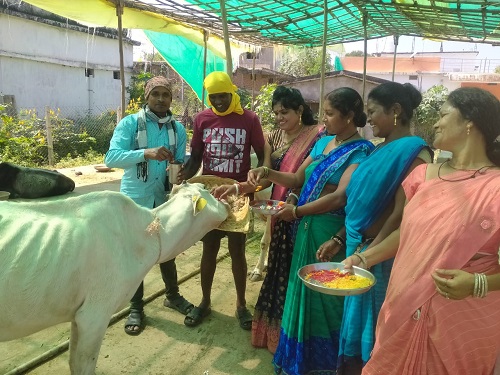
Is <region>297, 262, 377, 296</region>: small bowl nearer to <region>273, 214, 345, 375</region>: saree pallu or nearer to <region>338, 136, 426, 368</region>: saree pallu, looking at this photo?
<region>338, 136, 426, 368</region>: saree pallu

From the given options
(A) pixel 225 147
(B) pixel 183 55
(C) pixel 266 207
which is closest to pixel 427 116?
(B) pixel 183 55

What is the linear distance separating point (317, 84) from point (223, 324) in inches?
568

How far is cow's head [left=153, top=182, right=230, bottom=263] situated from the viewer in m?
2.61

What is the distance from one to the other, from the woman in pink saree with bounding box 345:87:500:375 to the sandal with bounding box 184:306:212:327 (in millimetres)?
2033

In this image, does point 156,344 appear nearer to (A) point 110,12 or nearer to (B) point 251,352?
(B) point 251,352

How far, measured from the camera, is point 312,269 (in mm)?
2422

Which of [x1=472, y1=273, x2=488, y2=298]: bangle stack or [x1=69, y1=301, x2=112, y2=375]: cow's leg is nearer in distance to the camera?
[x1=472, y1=273, x2=488, y2=298]: bangle stack

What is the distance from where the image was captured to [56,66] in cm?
1332

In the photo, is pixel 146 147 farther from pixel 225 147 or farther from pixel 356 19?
pixel 356 19

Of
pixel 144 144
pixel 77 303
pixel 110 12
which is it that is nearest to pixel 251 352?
pixel 77 303

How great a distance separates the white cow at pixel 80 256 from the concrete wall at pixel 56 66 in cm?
1096

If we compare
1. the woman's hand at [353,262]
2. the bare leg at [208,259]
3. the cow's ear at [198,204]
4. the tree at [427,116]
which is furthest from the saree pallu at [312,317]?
the tree at [427,116]

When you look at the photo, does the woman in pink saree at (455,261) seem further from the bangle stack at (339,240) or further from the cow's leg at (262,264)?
the cow's leg at (262,264)

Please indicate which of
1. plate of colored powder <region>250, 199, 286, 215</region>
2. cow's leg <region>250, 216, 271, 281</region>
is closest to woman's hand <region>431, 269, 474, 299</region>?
plate of colored powder <region>250, 199, 286, 215</region>
